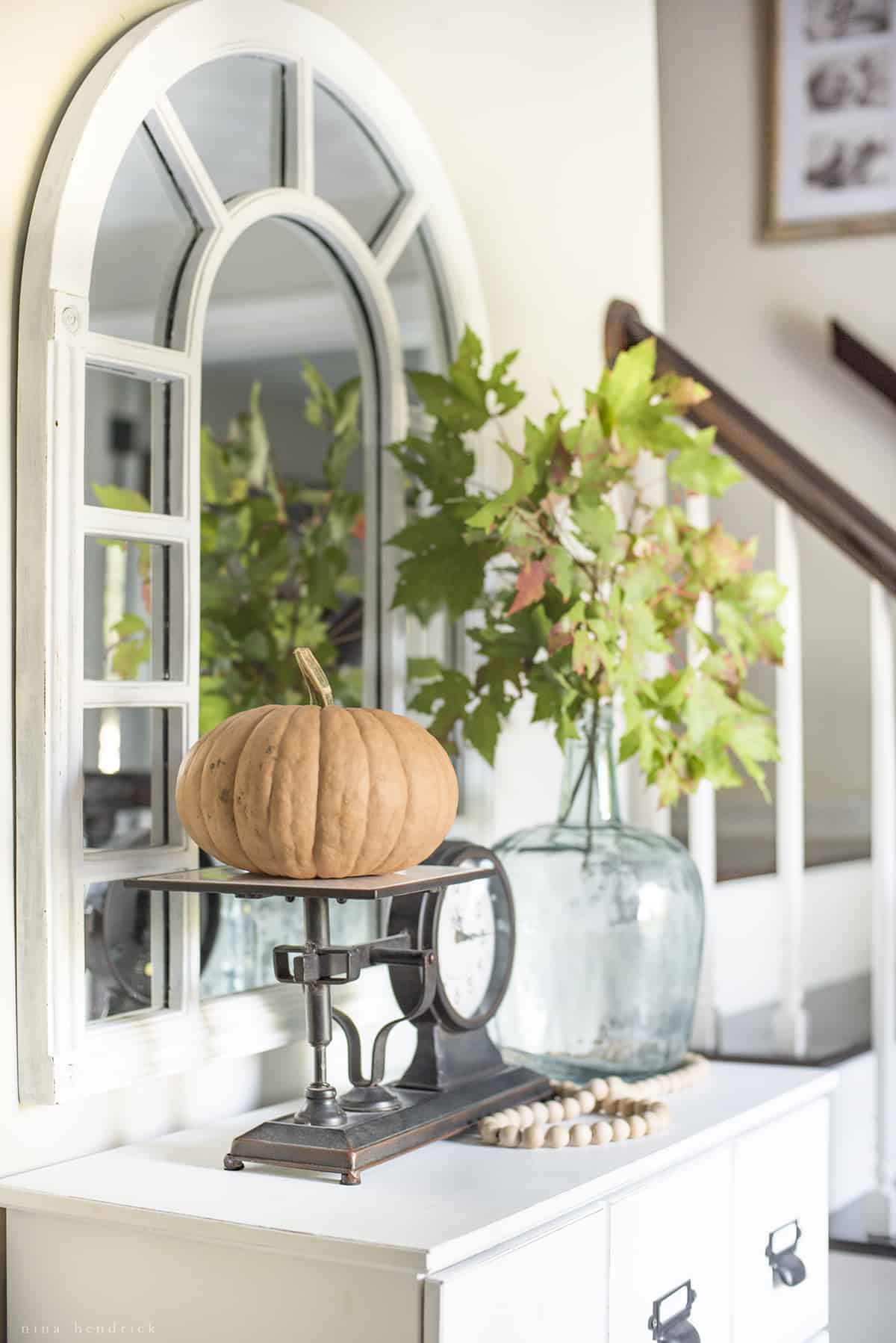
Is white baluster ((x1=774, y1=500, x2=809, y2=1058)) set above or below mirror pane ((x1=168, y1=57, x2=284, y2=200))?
below

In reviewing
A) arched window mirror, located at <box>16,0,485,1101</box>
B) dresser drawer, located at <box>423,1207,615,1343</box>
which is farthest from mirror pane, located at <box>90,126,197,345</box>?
dresser drawer, located at <box>423,1207,615,1343</box>

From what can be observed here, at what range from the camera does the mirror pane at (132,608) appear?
1378 millimetres

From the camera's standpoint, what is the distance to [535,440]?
60.4 inches

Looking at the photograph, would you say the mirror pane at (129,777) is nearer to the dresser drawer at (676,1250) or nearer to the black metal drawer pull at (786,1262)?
the dresser drawer at (676,1250)

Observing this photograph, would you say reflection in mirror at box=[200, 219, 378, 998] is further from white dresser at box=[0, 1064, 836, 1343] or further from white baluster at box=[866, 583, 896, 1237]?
white baluster at box=[866, 583, 896, 1237]

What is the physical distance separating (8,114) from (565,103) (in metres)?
1.05

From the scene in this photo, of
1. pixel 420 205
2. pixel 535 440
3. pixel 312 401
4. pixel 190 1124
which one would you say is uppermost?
pixel 420 205

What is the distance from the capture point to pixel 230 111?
1569 millimetres

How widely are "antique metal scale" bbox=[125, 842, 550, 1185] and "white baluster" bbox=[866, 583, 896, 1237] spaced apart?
60cm

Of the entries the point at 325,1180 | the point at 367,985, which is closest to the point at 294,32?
the point at 367,985

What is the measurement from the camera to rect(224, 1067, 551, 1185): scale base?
118cm

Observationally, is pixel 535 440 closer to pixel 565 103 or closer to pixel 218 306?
pixel 565 103

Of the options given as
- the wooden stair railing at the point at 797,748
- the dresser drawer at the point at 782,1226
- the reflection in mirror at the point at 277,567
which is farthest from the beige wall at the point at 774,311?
the dresser drawer at the point at 782,1226

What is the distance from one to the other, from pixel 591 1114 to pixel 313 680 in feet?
1.70
